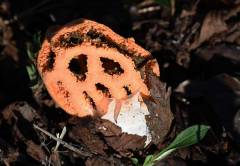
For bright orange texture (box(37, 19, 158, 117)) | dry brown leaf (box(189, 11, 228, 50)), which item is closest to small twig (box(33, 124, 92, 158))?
bright orange texture (box(37, 19, 158, 117))

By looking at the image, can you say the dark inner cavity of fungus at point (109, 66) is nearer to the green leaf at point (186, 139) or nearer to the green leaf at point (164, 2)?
the green leaf at point (186, 139)

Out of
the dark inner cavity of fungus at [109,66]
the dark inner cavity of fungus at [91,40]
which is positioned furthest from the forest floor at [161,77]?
the dark inner cavity of fungus at [91,40]

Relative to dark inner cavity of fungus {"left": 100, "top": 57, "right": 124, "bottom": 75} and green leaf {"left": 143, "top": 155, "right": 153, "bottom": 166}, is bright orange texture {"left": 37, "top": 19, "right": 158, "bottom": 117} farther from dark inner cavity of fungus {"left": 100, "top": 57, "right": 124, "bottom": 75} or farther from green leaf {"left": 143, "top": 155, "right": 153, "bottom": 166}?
green leaf {"left": 143, "top": 155, "right": 153, "bottom": 166}

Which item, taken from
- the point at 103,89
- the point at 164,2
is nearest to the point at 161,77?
the point at 164,2

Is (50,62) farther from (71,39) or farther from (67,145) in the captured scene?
(67,145)

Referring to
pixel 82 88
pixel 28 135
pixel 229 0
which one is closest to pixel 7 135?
pixel 28 135

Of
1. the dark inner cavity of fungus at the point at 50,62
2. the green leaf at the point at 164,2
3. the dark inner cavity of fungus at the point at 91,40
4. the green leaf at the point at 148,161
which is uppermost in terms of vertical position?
the dark inner cavity of fungus at the point at 91,40
